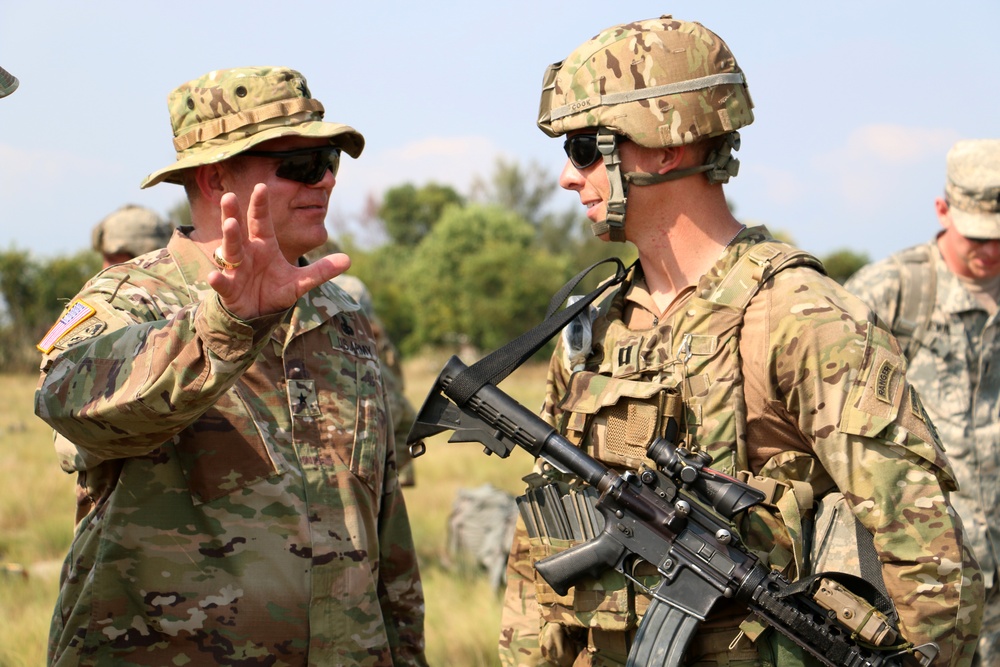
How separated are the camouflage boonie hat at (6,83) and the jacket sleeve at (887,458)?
7.25 feet

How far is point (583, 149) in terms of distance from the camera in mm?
3146

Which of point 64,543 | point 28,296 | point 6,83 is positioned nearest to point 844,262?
point 28,296

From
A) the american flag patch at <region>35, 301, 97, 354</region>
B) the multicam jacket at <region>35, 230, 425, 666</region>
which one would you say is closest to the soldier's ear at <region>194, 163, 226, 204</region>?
the multicam jacket at <region>35, 230, 425, 666</region>

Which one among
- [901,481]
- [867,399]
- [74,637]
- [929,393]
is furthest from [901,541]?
[929,393]

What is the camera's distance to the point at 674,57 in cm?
304

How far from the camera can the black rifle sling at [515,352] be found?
3.01 metres

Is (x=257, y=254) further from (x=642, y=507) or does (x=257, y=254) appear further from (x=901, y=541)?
(x=901, y=541)

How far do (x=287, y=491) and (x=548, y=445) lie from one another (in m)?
0.78

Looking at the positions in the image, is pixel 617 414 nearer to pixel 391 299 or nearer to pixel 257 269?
pixel 257 269

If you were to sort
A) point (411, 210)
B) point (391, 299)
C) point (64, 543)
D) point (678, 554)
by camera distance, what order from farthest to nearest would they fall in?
point (411, 210)
point (391, 299)
point (64, 543)
point (678, 554)

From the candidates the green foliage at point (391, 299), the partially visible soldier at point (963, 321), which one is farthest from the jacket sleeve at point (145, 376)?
the green foliage at point (391, 299)

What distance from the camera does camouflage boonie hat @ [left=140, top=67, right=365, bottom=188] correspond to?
321cm

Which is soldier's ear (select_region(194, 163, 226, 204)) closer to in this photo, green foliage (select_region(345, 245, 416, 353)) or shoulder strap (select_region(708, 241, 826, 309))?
shoulder strap (select_region(708, 241, 826, 309))

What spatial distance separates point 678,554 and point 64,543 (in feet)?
21.7
